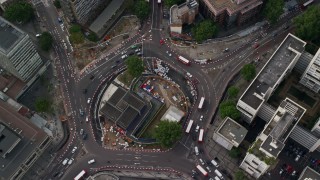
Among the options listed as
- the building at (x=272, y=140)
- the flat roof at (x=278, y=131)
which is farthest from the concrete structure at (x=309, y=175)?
the flat roof at (x=278, y=131)

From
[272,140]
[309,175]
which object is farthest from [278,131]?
[309,175]

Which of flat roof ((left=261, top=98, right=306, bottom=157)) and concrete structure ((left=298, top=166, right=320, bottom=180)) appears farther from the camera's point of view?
concrete structure ((left=298, top=166, right=320, bottom=180))

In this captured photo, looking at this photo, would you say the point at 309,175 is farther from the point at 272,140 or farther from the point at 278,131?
the point at 278,131

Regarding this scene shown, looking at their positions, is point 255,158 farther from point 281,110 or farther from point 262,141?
point 281,110

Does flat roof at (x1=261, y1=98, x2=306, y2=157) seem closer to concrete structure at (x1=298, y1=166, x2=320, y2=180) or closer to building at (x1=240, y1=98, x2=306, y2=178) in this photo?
building at (x1=240, y1=98, x2=306, y2=178)

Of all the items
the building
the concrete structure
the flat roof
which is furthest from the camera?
the concrete structure

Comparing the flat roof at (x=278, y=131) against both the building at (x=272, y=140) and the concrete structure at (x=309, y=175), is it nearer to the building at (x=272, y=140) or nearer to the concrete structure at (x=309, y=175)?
the building at (x=272, y=140)

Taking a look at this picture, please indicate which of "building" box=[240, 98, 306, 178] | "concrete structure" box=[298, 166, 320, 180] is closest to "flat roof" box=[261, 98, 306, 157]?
"building" box=[240, 98, 306, 178]

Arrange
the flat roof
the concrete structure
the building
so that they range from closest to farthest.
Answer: the flat roof → the building → the concrete structure

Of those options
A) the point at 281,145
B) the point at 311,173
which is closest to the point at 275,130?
the point at 281,145

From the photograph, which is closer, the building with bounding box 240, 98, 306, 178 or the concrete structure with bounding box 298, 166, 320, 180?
the building with bounding box 240, 98, 306, 178

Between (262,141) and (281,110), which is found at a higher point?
(281,110)
